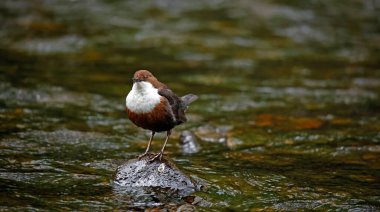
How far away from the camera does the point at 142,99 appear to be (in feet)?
19.2

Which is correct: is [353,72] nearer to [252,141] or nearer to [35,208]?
[252,141]

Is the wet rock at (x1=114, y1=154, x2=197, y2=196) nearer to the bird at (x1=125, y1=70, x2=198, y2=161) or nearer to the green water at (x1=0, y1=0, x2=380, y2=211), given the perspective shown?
the green water at (x1=0, y1=0, x2=380, y2=211)

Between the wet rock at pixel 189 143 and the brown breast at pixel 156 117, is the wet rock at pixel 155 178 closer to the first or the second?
the brown breast at pixel 156 117

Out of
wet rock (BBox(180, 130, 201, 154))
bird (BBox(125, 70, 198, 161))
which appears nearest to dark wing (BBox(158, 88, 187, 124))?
bird (BBox(125, 70, 198, 161))

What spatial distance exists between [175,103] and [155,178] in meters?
0.79

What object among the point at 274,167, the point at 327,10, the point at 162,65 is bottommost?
the point at 274,167

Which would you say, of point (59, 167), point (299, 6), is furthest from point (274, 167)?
point (299, 6)

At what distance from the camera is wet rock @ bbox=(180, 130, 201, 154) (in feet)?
25.7

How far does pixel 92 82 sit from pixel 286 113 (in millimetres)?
3502

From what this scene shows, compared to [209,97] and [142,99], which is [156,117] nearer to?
[142,99]

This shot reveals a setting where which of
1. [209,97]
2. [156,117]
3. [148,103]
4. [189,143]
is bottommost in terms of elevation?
[189,143]

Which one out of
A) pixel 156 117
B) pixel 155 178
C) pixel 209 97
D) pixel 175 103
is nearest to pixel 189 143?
pixel 175 103

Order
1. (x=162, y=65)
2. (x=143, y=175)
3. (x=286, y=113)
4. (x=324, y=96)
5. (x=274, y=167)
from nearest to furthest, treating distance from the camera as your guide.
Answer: (x=143, y=175) → (x=274, y=167) → (x=286, y=113) → (x=324, y=96) → (x=162, y=65)

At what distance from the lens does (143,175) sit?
6.06 meters
